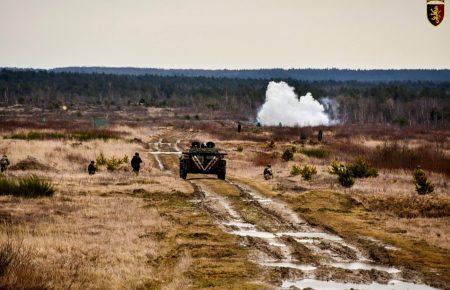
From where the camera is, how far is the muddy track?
41.1 feet

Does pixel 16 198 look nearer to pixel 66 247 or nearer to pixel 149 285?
pixel 66 247

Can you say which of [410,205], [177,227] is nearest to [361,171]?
[410,205]

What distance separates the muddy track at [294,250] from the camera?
41.1 feet

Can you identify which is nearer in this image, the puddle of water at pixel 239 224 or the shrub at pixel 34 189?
the puddle of water at pixel 239 224

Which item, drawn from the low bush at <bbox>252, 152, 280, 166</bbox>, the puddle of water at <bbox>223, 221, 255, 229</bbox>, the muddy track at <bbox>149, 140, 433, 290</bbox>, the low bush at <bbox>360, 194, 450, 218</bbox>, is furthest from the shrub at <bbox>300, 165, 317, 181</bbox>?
the puddle of water at <bbox>223, 221, 255, 229</bbox>

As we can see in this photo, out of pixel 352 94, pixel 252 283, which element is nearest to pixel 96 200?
pixel 252 283

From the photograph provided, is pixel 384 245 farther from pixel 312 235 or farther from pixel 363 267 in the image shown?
pixel 363 267

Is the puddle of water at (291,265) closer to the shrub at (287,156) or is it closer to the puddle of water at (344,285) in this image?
the puddle of water at (344,285)

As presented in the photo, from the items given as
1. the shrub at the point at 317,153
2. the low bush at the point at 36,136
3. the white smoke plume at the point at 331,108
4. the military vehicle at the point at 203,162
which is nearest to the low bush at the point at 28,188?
the military vehicle at the point at 203,162

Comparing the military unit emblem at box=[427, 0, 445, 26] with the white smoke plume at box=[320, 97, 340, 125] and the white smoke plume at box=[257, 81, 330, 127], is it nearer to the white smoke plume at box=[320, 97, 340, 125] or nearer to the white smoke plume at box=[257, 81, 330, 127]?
the white smoke plume at box=[257, 81, 330, 127]

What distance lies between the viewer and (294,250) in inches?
601

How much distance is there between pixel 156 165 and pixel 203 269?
88.6 feet

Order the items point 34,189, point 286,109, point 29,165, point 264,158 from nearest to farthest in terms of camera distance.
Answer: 1. point 34,189
2. point 29,165
3. point 264,158
4. point 286,109

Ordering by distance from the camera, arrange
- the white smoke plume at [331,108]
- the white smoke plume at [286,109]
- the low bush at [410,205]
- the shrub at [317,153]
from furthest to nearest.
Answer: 1. the white smoke plume at [331,108]
2. the white smoke plume at [286,109]
3. the shrub at [317,153]
4. the low bush at [410,205]
